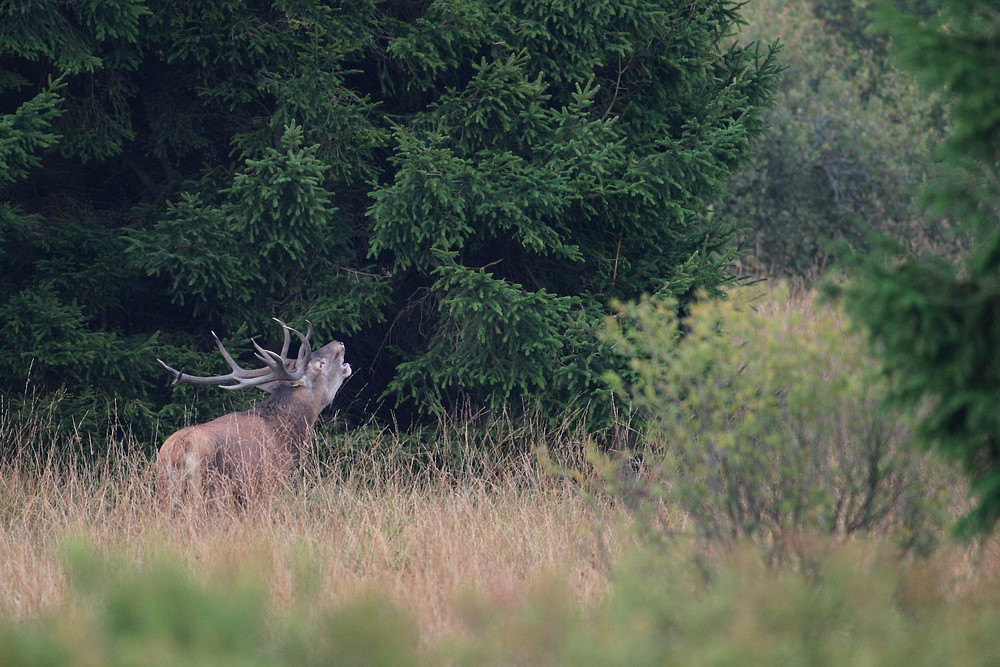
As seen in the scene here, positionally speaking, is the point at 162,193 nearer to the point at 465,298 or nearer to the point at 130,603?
the point at 465,298

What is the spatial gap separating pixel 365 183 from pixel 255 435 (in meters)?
2.86

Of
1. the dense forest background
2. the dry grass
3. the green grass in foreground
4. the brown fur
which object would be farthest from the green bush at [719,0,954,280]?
the green grass in foreground

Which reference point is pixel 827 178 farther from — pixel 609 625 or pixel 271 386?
pixel 609 625

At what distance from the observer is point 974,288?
11.4ft

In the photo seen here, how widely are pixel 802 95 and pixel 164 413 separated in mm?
12447

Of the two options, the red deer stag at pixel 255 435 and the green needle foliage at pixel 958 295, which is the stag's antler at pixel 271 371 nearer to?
the red deer stag at pixel 255 435

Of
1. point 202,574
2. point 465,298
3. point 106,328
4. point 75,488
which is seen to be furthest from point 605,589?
point 106,328

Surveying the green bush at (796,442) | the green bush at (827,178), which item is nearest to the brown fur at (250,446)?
the green bush at (796,442)

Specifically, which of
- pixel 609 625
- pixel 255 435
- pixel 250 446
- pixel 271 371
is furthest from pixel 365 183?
pixel 609 625

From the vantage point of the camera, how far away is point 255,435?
24.9ft

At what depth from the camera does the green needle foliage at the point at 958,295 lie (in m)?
3.39

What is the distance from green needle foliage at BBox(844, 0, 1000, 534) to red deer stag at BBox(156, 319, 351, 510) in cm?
471

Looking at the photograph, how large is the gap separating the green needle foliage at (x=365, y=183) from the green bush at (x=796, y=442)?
3502mm

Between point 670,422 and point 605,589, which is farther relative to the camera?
point 605,589
